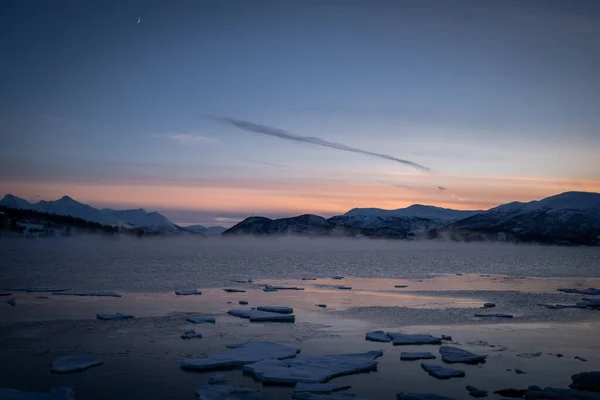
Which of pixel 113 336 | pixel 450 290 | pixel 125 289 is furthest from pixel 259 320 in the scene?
pixel 450 290

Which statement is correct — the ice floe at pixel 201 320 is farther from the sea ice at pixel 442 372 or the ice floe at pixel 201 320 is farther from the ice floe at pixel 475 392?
the ice floe at pixel 475 392

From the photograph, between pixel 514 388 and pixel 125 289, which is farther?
pixel 125 289

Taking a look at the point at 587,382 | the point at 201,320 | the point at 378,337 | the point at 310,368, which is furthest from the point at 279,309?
the point at 587,382

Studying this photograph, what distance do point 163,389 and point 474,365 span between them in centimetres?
846

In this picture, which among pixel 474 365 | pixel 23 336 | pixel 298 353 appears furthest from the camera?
pixel 23 336

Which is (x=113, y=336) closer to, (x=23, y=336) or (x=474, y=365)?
(x=23, y=336)

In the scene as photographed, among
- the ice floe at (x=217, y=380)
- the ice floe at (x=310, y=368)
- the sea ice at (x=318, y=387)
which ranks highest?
the ice floe at (x=310, y=368)

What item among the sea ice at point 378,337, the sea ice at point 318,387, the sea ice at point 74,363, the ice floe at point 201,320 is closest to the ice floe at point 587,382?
the sea ice at point 318,387

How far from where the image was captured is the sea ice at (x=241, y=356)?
13.8 m

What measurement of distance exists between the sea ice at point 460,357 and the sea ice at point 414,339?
1583mm

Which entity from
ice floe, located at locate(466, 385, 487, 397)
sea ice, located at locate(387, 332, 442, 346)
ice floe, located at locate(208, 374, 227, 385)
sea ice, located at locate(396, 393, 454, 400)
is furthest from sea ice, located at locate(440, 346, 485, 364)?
ice floe, located at locate(208, 374, 227, 385)

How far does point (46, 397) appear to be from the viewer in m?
11.0

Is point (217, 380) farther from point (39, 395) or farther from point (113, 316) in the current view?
point (113, 316)

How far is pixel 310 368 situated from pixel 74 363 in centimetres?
633
